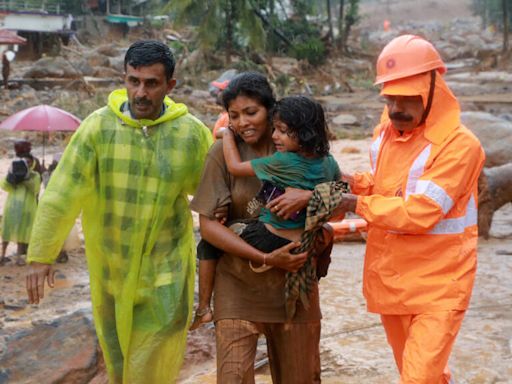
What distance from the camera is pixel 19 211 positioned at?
8.76 meters

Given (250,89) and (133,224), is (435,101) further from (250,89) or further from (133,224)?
(133,224)

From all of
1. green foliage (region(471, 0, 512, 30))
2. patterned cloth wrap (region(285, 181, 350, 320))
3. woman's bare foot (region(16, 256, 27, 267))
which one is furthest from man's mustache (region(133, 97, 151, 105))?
green foliage (region(471, 0, 512, 30))

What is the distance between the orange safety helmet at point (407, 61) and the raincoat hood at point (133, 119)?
89 centimetres

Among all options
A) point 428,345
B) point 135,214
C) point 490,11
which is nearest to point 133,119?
point 135,214

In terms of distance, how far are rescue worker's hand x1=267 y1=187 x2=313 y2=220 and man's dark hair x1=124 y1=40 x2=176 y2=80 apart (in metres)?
0.80

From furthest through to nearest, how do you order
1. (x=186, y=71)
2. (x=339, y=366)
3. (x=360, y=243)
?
1. (x=186, y=71)
2. (x=360, y=243)
3. (x=339, y=366)

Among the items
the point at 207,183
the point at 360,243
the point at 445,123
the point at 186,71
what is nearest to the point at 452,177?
the point at 445,123

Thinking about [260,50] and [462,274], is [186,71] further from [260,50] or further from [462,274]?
[462,274]

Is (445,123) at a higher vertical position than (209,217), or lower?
higher

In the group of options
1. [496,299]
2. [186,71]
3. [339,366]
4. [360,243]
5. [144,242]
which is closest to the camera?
[144,242]

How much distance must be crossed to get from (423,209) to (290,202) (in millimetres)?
496

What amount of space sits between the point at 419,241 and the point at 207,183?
33.4 inches

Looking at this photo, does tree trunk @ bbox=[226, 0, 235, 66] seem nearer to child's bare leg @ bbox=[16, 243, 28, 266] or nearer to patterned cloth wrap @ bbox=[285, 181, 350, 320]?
child's bare leg @ bbox=[16, 243, 28, 266]

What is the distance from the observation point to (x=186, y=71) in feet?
95.3
